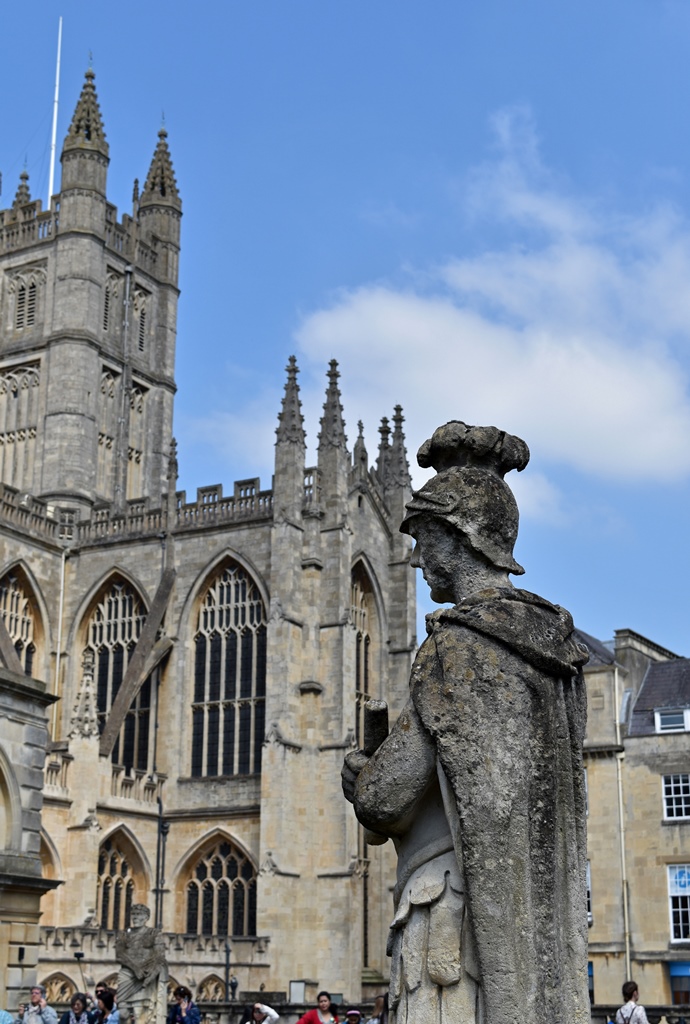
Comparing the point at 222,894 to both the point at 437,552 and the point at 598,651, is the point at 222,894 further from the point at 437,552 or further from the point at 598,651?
the point at 437,552

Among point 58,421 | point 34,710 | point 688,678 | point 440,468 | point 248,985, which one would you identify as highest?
point 58,421

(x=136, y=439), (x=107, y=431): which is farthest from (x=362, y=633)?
(x=136, y=439)

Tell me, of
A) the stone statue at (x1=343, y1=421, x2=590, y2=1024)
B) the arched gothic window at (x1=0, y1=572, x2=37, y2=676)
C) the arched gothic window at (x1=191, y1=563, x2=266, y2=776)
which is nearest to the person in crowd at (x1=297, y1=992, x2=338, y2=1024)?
the stone statue at (x1=343, y1=421, x2=590, y2=1024)

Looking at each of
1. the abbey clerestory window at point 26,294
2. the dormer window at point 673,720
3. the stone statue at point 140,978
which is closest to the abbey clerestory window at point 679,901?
the dormer window at point 673,720

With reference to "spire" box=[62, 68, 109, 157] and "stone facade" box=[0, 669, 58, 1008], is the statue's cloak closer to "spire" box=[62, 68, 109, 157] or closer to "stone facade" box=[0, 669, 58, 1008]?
"stone facade" box=[0, 669, 58, 1008]

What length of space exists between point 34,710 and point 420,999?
35.9 ft

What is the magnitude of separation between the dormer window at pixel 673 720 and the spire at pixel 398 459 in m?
10.7

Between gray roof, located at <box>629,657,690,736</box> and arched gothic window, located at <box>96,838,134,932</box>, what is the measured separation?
13302mm

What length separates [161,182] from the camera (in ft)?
184

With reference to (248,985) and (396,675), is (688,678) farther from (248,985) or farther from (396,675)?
(248,985)

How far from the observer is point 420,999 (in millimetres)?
3492

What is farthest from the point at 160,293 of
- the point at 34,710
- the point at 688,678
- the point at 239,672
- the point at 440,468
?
the point at 440,468

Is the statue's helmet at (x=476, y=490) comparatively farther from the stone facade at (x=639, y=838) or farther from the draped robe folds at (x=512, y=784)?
the stone facade at (x=639, y=838)

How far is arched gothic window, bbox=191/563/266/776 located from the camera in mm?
38312
